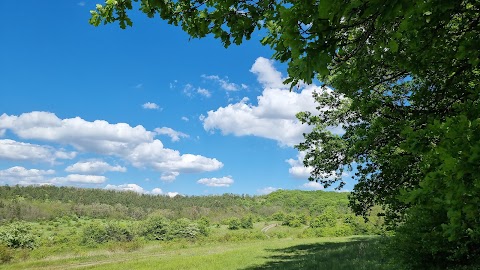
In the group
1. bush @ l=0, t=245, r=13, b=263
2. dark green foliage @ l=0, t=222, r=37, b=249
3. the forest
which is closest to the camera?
bush @ l=0, t=245, r=13, b=263

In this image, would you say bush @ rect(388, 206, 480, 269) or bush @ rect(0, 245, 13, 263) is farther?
bush @ rect(0, 245, 13, 263)

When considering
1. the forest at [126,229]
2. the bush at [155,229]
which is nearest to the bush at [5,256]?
the forest at [126,229]

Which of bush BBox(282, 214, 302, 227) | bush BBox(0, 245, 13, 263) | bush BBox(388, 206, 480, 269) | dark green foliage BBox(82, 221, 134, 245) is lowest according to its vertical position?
bush BBox(0, 245, 13, 263)

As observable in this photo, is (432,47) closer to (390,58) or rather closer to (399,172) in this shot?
(390,58)

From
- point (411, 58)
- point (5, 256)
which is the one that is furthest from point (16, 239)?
point (411, 58)

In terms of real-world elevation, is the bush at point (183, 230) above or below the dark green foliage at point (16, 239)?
above

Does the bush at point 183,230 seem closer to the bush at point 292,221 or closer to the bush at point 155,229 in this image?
the bush at point 155,229

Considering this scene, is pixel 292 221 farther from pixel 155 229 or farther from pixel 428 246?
pixel 428 246

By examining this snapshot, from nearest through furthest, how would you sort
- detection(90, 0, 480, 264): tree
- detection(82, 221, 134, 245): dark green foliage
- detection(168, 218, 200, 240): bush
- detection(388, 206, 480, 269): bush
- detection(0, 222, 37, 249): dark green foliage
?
detection(90, 0, 480, 264): tree < detection(388, 206, 480, 269): bush < detection(0, 222, 37, 249): dark green foliage < detection(82, 221, 134, 245): dark green foliage < detection(168, 218, 200, 240): bush

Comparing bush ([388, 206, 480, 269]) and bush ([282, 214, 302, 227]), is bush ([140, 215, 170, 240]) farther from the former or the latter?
bush ([388, 206, 480, 269])

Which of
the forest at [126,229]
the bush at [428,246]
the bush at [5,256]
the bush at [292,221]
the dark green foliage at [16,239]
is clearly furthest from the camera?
the bush at [292,221]

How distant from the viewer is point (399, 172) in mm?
12000

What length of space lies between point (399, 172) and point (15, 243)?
246 ft

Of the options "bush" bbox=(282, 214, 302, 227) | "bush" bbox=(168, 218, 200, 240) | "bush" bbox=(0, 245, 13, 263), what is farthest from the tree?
"bush" bbox=(282, 214, 302, 227)
